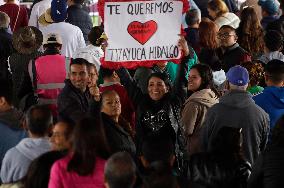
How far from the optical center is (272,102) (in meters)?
8.46

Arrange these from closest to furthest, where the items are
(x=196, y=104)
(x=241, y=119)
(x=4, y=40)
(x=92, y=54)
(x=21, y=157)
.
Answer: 1. (x=21, y=157)
2. (x=241, y=119)
3. (x=196, y=104)
4. (x=92, y=54)
5. (x=4, y=40)

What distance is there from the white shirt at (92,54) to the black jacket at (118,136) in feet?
9.65

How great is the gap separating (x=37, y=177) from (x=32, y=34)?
12.8ft

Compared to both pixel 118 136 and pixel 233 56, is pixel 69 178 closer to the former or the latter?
pixel 118 136

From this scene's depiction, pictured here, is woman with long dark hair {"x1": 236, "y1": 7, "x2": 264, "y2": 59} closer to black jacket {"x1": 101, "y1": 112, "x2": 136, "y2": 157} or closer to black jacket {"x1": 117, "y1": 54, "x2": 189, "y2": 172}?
black jacket {"x1": 117, "y1": 54, "x2": 189, "y2": 172}

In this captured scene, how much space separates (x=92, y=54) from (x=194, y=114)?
2672mm

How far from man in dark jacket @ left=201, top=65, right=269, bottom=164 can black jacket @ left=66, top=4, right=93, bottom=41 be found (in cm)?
519

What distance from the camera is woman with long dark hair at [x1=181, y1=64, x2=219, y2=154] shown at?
328 inches

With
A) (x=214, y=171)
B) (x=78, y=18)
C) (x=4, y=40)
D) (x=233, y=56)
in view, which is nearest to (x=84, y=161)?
(x=214, y=171)

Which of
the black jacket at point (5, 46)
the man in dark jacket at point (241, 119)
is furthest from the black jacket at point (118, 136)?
the black jacket at point (5, 46)

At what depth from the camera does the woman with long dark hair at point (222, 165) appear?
6.62 m

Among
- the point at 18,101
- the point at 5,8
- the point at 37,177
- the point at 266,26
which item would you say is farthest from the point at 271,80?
the point at 5,8

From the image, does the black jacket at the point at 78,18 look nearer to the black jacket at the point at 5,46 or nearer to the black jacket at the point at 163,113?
the black jacket at the point at 5,46

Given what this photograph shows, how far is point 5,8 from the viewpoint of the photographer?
1273 cm
